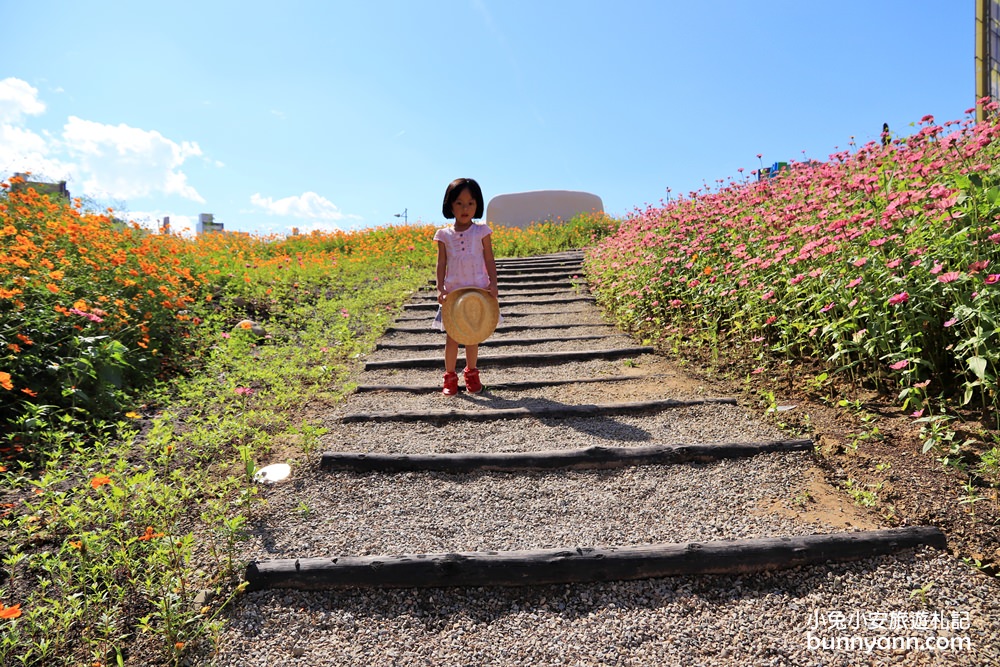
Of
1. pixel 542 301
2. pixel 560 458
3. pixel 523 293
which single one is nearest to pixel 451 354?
pixel 560 458

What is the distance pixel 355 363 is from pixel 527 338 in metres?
1.90

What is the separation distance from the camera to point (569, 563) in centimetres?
221

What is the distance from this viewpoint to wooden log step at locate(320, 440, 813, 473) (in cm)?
310

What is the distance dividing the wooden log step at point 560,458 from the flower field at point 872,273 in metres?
0.88

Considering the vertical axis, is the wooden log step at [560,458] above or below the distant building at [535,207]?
below

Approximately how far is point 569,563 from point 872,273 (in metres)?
2.65

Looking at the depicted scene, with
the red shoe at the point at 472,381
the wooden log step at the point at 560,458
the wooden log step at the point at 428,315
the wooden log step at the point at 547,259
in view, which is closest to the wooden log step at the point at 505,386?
the red shoe at the point at 472,381

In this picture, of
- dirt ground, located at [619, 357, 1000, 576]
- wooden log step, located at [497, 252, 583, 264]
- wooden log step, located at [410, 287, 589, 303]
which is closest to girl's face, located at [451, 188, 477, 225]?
dirt ground, located at [619, 357, 1000, 576]

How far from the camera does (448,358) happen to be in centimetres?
458

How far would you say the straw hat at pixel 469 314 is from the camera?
4250 mm

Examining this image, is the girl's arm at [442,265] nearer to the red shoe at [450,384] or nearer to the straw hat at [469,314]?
the straw hat at [469,314]

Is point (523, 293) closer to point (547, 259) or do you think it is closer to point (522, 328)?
point (522, 328)

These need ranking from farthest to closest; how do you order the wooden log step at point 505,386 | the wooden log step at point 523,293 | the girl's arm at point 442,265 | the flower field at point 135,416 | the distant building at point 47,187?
1. the wooden log step at point 523,293
2. the distant building at point 47,187
3. the wooden log step at point 505,386
4. the girl's arm at point 442,265
5. the flower field at point 135,416

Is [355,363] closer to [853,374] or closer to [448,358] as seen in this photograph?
[448,358]
